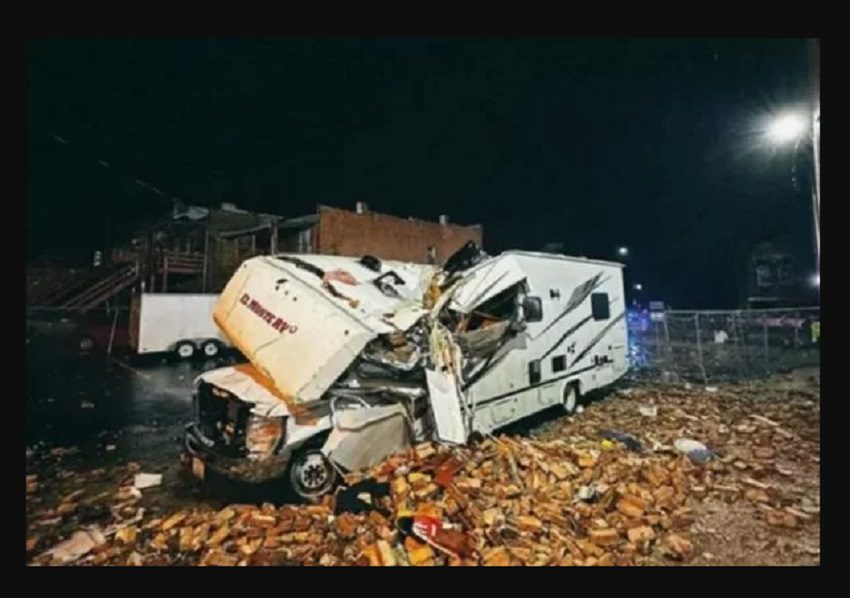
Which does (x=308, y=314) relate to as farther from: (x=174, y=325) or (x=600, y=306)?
(x=174, y=325)

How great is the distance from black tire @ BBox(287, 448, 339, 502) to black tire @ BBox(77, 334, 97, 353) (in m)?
17.6

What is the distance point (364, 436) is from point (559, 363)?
4685 millimetres

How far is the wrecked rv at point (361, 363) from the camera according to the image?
5.22m

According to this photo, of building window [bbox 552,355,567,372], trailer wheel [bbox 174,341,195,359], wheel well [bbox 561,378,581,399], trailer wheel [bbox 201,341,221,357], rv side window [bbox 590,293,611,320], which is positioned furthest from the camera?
trailer wheel [bbox 201,341,221,357]

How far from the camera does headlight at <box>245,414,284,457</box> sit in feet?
16.6

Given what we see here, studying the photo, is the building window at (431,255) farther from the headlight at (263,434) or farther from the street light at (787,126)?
the headlight at (263,434)

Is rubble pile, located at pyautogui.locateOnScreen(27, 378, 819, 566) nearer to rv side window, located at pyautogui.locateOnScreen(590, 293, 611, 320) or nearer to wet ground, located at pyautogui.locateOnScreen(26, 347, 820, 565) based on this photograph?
wet ground, located at pyautogui.locateOnScreen(26, 347, 820, 565)

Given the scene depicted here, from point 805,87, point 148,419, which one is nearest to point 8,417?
point 148,419

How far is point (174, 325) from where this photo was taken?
16406 millimetres

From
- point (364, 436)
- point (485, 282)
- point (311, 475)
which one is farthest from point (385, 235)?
point (311, 475)

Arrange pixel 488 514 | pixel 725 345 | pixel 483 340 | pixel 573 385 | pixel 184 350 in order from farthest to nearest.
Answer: pixel 725 345 < pixel 184 350 < pixel 573 385 < pixel 483 340 < pixel 488 514

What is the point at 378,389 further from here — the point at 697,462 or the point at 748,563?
the point at 697,462

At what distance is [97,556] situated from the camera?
4.29 meters

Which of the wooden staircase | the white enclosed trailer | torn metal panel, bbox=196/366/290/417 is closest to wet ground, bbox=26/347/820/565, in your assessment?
torn metal panel, bbox=196/366/290/417
